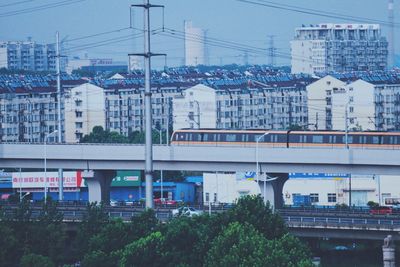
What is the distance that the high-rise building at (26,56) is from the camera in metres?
94.3

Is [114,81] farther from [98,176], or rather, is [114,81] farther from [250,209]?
[250,209]

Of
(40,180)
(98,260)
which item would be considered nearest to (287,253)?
(98,260)

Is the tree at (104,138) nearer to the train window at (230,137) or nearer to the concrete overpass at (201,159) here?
the train window at (230,137)

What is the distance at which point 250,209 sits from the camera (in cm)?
2242

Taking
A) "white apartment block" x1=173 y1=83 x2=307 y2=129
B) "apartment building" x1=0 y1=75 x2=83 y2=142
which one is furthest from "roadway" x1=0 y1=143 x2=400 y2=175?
"apartment building" x1=0 y1=75 x2=83 y2=142

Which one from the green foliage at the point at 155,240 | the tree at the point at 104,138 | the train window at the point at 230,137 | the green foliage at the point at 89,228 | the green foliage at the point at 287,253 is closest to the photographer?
the green foliage at the point at 287,253

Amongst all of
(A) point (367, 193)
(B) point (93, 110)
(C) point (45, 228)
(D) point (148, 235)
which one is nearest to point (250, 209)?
(D) point (148, 235)

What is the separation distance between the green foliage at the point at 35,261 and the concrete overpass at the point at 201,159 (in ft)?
21.2

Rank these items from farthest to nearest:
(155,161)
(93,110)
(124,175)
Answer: (93,110), (124,175), (155,161)

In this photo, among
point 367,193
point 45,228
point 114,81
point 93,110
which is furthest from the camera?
point 114,81

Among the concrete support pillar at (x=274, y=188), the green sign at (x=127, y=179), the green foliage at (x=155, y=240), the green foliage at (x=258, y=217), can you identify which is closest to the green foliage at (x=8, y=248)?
the green foliage at (x=155, y=240)

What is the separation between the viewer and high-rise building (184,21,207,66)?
117375mm

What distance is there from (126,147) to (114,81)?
93.8 feet

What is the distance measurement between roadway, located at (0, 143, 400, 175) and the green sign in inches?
355
